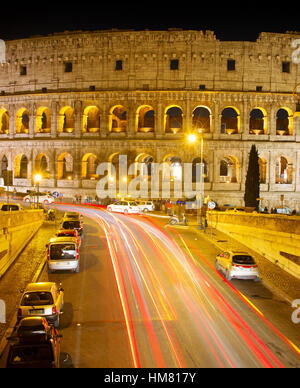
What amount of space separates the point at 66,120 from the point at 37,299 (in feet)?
152

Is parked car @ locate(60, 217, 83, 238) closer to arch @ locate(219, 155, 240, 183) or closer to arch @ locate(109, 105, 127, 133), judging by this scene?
arch @ locate(109, 105, 127, 133)

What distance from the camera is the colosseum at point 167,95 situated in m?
46.8

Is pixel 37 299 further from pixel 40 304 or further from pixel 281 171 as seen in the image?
pixel 281 171

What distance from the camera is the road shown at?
957cm

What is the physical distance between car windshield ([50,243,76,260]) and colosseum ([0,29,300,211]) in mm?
31026

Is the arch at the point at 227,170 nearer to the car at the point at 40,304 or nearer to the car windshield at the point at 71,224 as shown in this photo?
the car windshield at the point at 71,224

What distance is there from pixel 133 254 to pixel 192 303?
26.0 ft

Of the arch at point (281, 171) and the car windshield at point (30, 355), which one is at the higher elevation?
the arch at point (281, 171)

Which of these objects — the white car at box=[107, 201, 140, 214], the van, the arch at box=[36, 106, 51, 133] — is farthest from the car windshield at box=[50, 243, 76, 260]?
the arch at box=[36, 106, 51, 133]

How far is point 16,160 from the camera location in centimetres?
5247

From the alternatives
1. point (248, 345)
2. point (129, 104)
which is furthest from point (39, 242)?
point (129, 104)

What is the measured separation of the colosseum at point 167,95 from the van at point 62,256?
31.0 m

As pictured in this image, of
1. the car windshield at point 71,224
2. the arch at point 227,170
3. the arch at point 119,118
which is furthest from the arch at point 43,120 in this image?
the car windshield at point 71,224

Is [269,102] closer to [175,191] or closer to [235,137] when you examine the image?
[235,137]
